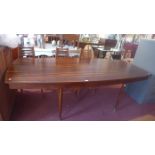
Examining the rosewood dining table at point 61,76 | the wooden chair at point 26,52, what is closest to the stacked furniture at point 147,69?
the rosewood dining table at point 61,76

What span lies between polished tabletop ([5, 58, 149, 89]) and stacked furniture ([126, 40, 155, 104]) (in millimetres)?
131

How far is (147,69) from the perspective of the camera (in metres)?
1.97

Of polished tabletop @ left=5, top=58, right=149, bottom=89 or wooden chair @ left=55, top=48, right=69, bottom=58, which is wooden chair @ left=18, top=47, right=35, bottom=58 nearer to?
polished tabletop @ left=5, top=58, right=149, bottom=89

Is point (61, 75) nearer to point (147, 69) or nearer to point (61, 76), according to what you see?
point (61, 76)

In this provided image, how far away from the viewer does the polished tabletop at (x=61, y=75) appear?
4.44 ft

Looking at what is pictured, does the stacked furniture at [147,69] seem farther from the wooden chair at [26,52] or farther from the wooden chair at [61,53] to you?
the wooden chair at [26,52]

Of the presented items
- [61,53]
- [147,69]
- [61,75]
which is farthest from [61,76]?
[147,69]
